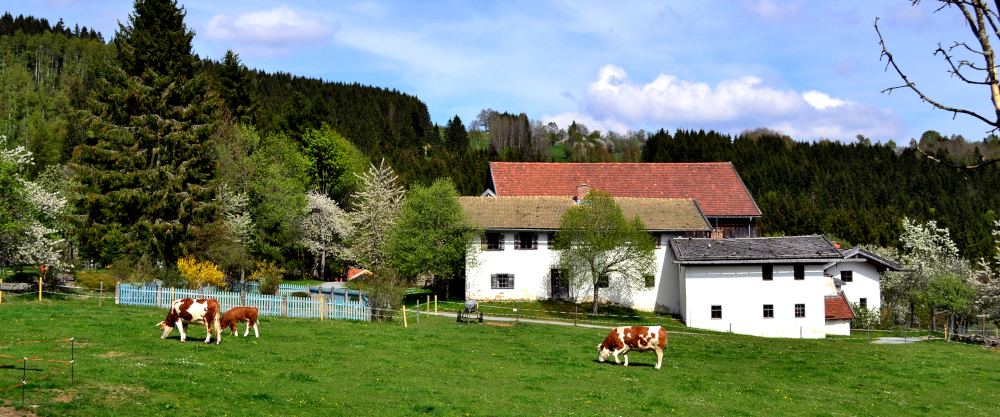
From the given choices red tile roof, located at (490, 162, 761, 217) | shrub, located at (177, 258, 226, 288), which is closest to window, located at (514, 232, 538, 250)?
red tile roof, located at (490, 162, 761, 217)

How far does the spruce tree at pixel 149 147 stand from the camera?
39250mm

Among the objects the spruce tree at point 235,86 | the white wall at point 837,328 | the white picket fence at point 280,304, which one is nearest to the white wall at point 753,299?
the white wall at point 837,328

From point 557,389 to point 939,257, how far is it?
5413 cm

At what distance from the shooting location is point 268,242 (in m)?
53.3

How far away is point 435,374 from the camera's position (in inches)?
718

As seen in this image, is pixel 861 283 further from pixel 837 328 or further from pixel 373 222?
pixel 373 222

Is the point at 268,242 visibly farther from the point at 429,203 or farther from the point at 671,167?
the point at 671,167


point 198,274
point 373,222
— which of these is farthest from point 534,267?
point 198,274

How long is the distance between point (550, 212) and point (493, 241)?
4.56m

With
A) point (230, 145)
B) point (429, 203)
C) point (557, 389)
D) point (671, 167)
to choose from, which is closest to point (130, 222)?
point (230, 145)

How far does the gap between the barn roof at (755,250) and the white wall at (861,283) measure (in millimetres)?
5362

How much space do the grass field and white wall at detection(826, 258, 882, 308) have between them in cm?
1662

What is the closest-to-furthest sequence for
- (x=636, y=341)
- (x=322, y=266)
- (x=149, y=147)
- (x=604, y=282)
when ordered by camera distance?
Answer: (x=636, y=341) < (x=149, y=147) < (x=604, y=282) < (x=322, y=266)

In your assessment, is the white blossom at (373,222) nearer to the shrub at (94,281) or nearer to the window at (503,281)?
the window at (503,281)
